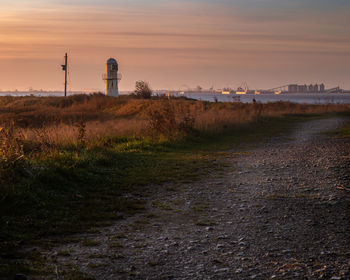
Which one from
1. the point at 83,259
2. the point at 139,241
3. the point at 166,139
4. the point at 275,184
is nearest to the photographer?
the point at 83,259

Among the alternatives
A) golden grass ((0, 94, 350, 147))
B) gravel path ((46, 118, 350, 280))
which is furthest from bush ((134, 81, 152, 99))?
gravel path ((46, 118, 350, 280))

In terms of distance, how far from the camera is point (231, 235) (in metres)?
5.68

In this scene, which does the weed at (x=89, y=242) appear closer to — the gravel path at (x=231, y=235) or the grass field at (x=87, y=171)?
the gravel path at (x=231, y=235)

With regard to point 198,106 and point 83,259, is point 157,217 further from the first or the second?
point 198,106

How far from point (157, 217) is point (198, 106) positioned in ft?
96.3

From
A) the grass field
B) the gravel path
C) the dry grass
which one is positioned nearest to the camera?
the gravel path

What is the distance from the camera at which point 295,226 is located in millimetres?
5988

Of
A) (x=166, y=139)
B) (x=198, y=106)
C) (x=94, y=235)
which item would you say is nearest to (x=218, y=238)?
(x=94, y=235)

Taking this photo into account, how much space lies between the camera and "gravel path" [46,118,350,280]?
448 centimetres

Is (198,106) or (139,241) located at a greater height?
(198,106)

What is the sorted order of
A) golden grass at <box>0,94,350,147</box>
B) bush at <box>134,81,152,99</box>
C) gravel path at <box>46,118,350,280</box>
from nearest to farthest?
gravel path at <box>46,118,350,280</box> → golden grass at <box>0,94,350,147</box> → bush at <box>134,81,152,99</box>

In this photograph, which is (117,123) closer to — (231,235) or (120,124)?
(120,124)


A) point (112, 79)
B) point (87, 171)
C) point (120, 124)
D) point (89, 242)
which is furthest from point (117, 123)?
point (112, 79)

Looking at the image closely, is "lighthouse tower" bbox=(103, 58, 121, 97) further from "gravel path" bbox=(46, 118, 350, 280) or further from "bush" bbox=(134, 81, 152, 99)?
"gravel path" bbox=(46, 118, 350, 280)
